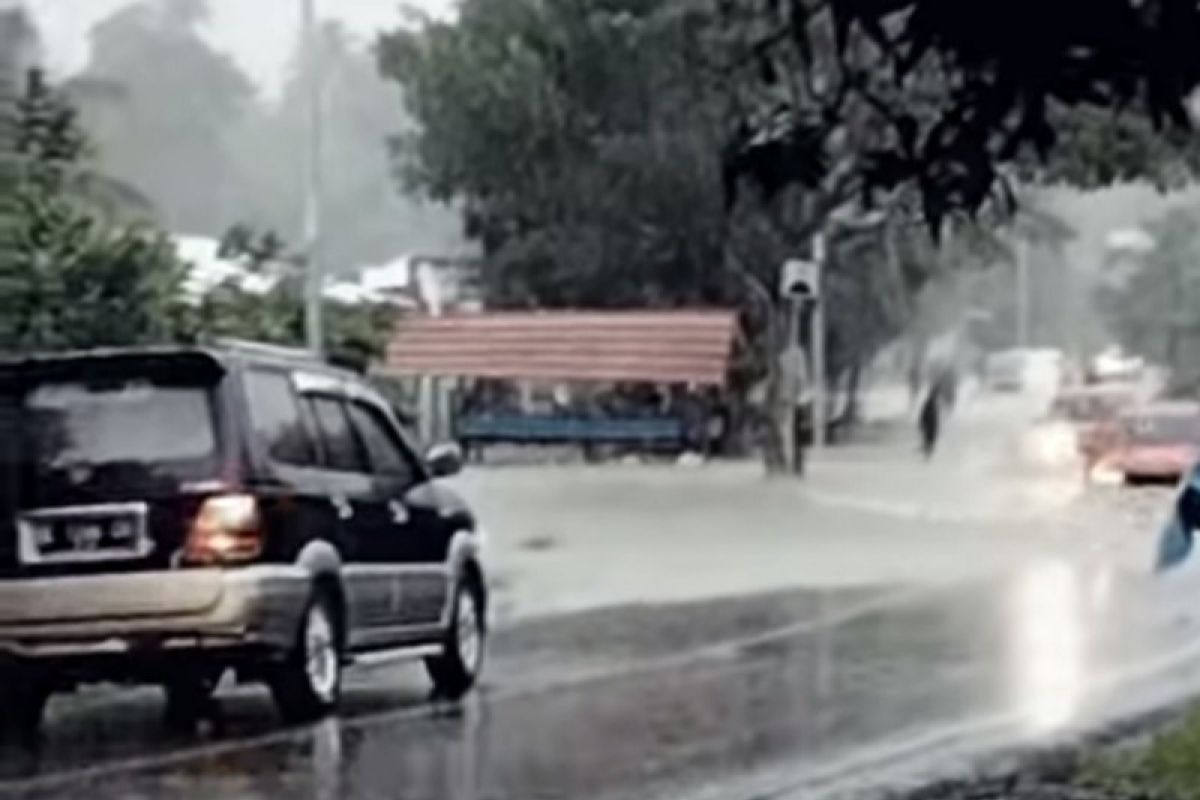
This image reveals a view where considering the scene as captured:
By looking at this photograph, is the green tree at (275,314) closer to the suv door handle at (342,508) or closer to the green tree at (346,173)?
the suv door handle at (342,508)

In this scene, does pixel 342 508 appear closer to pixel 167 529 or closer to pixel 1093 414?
pixel 167 529

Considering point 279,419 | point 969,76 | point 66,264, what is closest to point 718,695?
point 279,419

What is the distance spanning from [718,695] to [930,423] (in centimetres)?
4399

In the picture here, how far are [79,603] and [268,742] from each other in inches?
43.2

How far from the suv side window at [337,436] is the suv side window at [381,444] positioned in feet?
0.32

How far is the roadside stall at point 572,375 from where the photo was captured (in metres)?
55.3

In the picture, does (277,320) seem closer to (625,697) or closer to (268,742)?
Result: (625,697)

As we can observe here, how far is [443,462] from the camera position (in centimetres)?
1933

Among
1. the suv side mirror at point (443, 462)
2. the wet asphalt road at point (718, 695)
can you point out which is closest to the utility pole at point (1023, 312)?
the wet asphalt road at point (718, 695)

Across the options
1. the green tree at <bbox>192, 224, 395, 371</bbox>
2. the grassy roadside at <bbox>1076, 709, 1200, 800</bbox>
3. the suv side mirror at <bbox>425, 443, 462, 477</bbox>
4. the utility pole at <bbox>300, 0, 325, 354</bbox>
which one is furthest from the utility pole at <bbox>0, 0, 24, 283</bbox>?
the grassy roadside at <bbox>1076, 709, 1200, 800</bbox>

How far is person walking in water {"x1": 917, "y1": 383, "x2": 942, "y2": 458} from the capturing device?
6219cm

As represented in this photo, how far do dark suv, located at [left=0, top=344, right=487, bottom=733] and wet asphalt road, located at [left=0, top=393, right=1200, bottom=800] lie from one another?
43cm

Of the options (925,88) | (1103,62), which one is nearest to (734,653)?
(925,88)

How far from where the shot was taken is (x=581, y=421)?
58.6 meters
